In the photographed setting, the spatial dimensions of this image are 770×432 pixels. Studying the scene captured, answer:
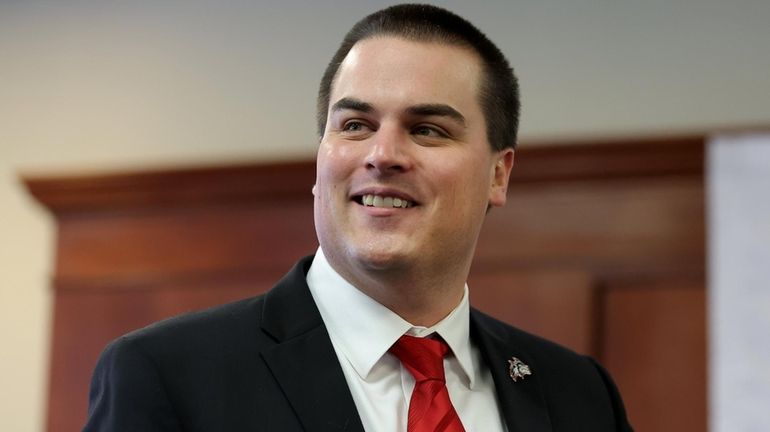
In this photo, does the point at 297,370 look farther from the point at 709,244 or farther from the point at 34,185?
the point at 34,185

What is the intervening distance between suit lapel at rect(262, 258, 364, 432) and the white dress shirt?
37 millimetres

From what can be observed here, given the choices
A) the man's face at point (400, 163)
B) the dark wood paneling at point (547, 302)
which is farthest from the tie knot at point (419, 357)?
the dark wood paneling at point (547, 302)

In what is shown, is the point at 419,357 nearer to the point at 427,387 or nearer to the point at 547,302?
the point at 427,387

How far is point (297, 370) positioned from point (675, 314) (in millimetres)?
2176

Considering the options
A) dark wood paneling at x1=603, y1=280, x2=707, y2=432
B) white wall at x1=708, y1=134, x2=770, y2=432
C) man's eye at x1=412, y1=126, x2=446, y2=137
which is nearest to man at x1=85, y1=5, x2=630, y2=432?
man's eye at x1=412, y1=126, x2=446, y2=137

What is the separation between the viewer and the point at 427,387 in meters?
2.08

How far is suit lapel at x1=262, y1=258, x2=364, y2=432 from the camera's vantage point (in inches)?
76.7

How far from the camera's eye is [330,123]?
2133mm

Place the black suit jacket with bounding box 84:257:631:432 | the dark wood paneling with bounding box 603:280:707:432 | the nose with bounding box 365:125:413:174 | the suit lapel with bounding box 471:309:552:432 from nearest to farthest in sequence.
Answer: the black suit jacket with bounding box 84:257:631:432
the nose with bounding box 365:125:413:174
the suit lapel with bounding box 471:309:552:432
the dark wood paneling with bounding box 603:280:707:432

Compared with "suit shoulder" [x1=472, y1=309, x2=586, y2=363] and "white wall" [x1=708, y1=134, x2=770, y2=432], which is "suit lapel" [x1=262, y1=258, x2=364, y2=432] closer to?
"suit shoulder" [x1=472, y1=309, x2=586, y2=363]

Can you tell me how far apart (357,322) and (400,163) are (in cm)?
23

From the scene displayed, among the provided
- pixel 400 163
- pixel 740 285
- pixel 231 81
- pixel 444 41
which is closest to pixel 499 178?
pixel 444 41

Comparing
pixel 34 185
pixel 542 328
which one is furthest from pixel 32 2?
pixel 542 328

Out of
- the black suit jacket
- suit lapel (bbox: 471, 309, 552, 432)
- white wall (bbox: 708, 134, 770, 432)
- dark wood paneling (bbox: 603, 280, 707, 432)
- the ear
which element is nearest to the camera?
the black suit jacket
